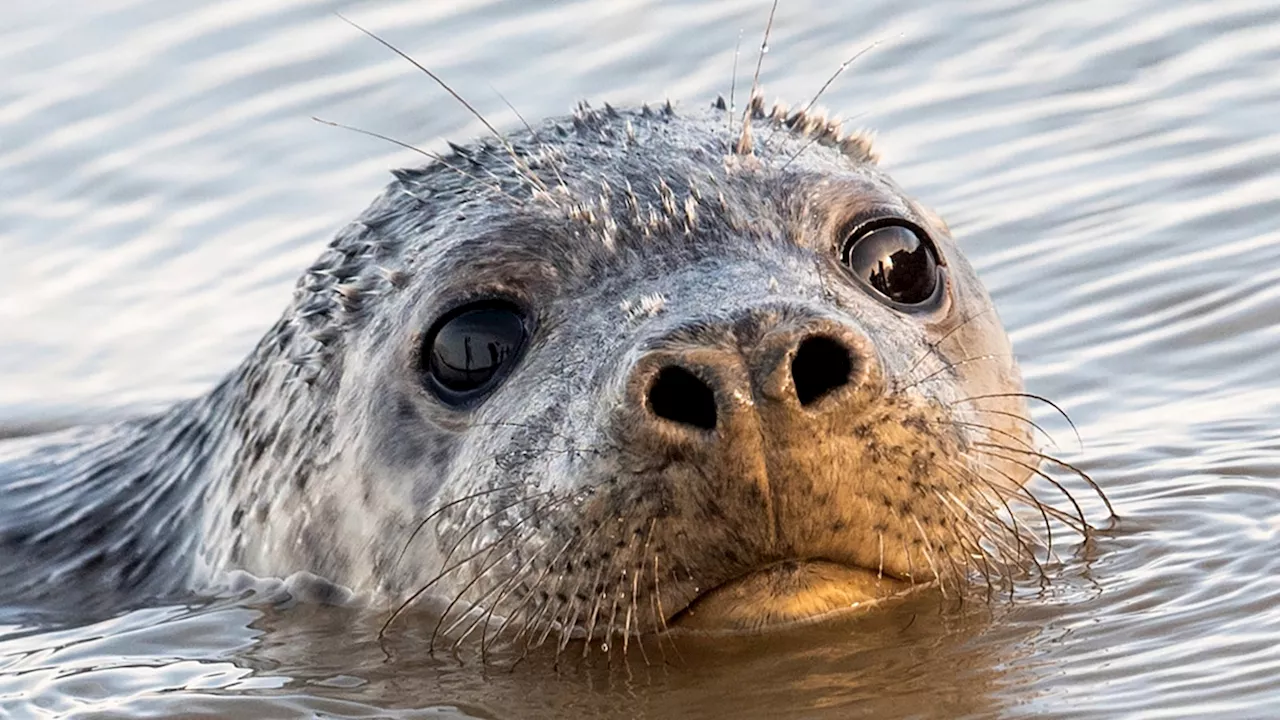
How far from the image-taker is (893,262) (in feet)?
19.4

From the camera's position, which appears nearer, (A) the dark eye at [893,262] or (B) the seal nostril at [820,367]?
(B) the seal nostril at [820,367]

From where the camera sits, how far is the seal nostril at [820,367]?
4.89 m

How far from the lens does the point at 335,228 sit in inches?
391

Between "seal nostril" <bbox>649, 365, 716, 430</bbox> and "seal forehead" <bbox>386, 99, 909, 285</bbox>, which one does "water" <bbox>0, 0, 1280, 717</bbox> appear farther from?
"seal forehead" <bbox>386, 99, 909, 285</bbox>

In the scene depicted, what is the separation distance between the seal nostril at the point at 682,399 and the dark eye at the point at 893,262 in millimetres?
1044

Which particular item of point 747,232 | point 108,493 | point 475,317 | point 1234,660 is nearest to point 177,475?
point 108,493

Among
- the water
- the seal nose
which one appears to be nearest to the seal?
the seal nose

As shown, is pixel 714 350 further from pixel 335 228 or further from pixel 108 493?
pixel 335 228

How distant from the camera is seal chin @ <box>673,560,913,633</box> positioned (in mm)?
5164

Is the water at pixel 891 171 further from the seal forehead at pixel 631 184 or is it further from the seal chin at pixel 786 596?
the seal forehead at pixel 631 184

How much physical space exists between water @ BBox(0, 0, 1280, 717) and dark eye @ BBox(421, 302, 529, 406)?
613mm

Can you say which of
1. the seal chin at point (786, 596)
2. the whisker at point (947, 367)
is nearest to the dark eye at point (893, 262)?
the whisker at point (947, 367)

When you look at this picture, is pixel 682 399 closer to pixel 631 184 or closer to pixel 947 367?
pixel 947 367

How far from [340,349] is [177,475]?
990 millimetres
